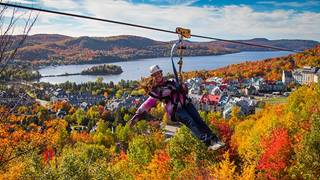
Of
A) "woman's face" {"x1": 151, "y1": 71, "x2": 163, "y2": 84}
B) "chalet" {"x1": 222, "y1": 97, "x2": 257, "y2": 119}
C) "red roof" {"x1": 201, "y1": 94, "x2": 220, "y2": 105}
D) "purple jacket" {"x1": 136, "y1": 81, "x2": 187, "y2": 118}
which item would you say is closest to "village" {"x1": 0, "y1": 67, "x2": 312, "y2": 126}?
"red roof" {"x1": 201, "y1": 94, "x2": 220, "y2": 105}

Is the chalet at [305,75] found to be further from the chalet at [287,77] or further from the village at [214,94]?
the chalet at [287,77]

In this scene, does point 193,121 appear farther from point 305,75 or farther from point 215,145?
point 305,75

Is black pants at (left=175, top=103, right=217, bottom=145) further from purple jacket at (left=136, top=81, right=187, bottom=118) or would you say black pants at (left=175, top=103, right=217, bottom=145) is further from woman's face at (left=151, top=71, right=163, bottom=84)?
woman's face at (left=151, top=71, right=163, bottom=84)

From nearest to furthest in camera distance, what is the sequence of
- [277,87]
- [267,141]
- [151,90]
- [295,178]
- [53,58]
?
[151,90] < [295,178] < [267,141] < [277,87] < [53,58]

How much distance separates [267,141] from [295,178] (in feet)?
14.3

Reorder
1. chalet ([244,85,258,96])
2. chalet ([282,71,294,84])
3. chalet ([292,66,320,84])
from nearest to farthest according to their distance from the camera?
1. chalet ([292,66,320,84])
2. chalet ([244,85,258,96])
3. chalet ([282,71,294,84])

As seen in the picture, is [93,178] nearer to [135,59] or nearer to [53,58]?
[53,58]

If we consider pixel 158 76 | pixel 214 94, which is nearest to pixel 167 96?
pixel 158 76

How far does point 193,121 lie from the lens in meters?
5.79

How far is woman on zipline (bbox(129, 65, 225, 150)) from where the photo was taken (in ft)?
18.0

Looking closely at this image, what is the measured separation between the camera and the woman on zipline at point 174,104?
549 centimetres

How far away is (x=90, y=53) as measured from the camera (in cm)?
18800

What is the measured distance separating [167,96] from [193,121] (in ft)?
1.86

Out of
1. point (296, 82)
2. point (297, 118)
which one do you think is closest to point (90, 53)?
point (296, 82)
